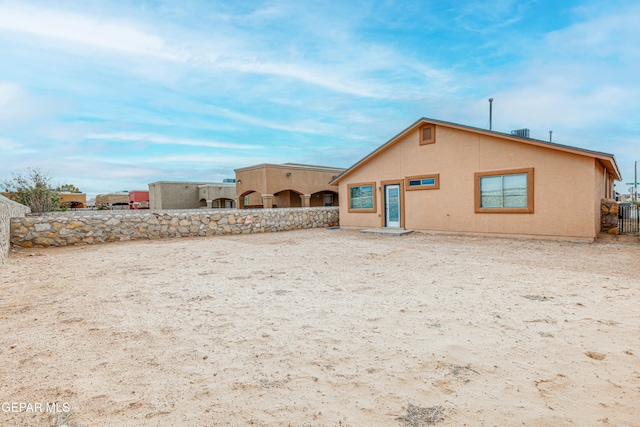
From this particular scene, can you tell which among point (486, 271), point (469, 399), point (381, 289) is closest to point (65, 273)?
point (381, 289)

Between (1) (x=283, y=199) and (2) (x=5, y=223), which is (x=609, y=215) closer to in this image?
(2) (x=5, y=223)

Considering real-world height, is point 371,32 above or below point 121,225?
above

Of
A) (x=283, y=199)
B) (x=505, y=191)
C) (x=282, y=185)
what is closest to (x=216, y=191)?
(x=283, y=199)

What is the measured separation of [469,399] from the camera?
218cm

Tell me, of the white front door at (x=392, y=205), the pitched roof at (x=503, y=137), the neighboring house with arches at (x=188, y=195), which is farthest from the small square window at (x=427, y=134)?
the neighboring house with arches at (x=188, y=195)

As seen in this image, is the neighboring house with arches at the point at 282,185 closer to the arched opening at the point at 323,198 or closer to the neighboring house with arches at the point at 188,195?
the arched opening at the point at 323,198

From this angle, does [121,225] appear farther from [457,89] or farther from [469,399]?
[457,89]

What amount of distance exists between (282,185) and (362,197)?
33.3 ft

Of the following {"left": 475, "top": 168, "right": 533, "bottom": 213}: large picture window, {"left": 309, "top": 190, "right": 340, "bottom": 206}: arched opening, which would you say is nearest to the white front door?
{"left": 475, "top": 168, "right": 533, "bottom": 213}: large picture window

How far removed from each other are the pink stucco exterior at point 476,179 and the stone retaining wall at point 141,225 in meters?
4.08

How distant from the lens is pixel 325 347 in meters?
3.03

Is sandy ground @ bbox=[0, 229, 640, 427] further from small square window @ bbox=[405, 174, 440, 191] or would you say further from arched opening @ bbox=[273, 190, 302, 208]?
arched opening @ bbox=[273, 190, 302, 208]

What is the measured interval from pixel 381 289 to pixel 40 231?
35.8ft

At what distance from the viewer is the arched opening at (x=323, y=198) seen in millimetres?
29134
